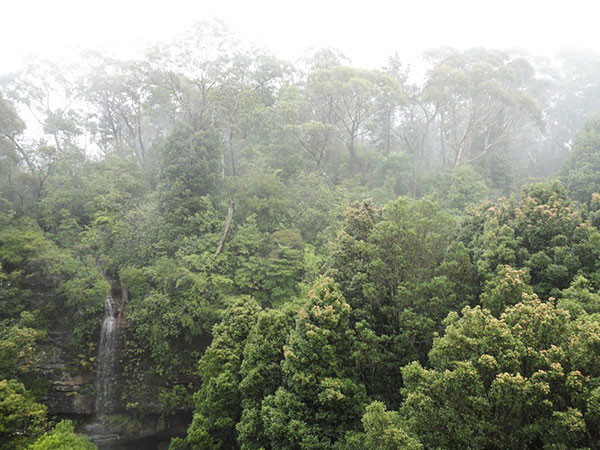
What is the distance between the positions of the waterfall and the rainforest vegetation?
24 cm

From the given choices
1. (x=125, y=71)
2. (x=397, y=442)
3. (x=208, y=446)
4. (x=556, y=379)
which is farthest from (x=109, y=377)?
(x=125, y=71)

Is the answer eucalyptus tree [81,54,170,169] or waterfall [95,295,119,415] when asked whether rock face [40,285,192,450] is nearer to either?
waterfall [95,295,119,415]

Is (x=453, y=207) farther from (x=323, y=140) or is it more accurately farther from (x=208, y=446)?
(x=208, y=446)

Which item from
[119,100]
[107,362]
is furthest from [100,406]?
[119,100]

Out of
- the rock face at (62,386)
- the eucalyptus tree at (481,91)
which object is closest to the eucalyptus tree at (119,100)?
the rock face at (62,386)

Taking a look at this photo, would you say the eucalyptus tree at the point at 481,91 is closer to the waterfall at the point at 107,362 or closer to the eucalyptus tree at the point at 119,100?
the eucalyptus tree at the point at 119,100

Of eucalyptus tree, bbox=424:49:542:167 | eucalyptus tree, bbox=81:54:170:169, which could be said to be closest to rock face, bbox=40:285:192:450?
eucalyptus tree, bbox=81:54:170:169

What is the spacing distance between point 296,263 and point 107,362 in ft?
34.7

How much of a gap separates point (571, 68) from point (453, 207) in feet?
96.6

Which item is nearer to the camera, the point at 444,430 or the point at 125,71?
the point at 444,430

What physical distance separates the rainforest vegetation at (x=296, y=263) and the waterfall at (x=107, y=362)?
241 mm

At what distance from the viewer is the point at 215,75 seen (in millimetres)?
23344

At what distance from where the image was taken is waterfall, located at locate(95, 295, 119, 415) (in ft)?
54.1

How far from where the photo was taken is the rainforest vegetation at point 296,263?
723cm
